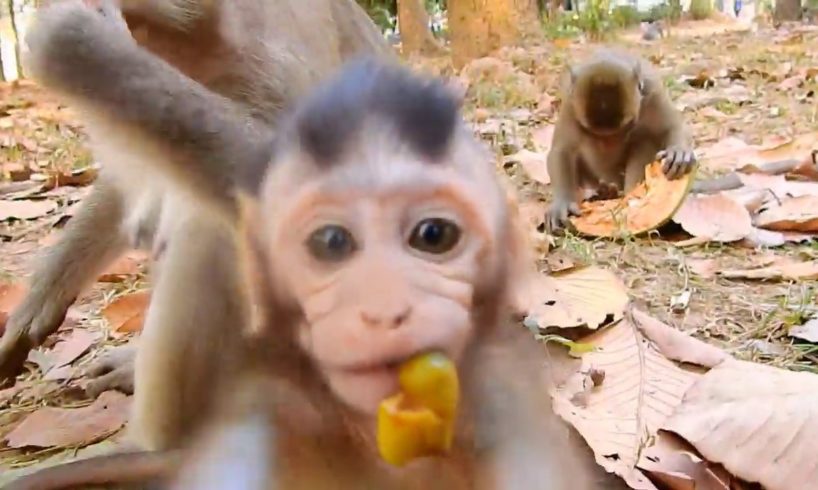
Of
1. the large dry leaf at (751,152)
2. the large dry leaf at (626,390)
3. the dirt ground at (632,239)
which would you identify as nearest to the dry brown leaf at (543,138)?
the dirt ground at (632,239)

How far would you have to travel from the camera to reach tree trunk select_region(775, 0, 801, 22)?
1052 cm

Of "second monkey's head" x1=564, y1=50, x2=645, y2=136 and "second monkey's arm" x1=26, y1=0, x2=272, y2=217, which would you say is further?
"second monkey's head" x1=564, y1=50, x2=645, y2=136

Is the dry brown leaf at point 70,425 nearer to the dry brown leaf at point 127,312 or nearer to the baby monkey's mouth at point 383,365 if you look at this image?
the dry brown leaf at point 127,312

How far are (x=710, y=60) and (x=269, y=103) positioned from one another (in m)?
5.25

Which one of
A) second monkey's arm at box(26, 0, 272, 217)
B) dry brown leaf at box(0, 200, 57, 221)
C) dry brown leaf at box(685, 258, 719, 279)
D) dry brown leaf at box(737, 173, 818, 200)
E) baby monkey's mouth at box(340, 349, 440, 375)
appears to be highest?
second monkey's arm at box(26, 0, 272, 217)

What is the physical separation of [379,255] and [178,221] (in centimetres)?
71

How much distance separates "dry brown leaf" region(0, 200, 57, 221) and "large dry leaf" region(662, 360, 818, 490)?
87.9 inches

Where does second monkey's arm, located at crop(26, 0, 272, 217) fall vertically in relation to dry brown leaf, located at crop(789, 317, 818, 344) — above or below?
above

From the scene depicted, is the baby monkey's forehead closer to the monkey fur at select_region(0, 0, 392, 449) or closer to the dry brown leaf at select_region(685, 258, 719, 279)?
the monkey fur at select_region(0, 0, 392, 449)

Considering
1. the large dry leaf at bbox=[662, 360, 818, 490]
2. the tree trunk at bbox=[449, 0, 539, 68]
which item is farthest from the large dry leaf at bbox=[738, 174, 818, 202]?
the tree trunk at bbox=[449, 0, 539, 68]

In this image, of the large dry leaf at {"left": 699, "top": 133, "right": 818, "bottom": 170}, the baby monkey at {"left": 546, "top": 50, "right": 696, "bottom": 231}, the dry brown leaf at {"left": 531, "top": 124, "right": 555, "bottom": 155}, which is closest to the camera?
the large dry leaf at {"left": 699, "top": 133, "right": 818, "bottom": 170}

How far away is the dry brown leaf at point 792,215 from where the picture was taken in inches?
102

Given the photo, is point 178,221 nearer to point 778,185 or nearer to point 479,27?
point 778,185

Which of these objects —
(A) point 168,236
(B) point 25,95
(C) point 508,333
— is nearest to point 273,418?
(C) point 508,333
